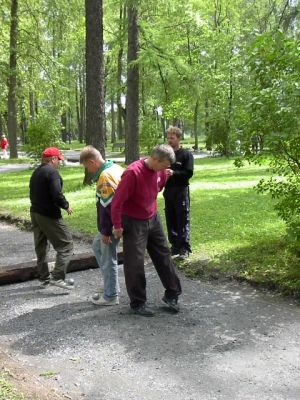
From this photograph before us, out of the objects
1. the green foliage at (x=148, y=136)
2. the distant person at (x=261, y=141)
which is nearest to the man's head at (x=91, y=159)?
the distant person at (x=261, y=141)

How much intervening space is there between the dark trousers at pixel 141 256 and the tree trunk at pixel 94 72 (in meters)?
9.85

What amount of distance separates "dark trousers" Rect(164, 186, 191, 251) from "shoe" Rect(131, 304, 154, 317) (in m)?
2.02

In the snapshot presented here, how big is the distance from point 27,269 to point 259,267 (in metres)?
3.12

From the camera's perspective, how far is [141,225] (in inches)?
202

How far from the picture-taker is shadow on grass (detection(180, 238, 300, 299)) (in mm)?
5996

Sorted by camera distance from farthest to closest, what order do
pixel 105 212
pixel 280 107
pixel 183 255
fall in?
pixel 183 255 < pixel 280 107 < pixel 105 212

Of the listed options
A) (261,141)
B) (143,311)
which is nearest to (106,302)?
(143,311)

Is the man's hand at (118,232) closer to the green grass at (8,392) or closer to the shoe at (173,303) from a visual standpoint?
the shoe at (173,303)

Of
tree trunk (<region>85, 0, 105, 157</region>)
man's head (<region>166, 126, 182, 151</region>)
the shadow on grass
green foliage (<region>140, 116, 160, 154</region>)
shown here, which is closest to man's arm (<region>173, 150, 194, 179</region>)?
man's head (<region>166, 126, 182, 151</region>)

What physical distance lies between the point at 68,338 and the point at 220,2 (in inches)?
1520

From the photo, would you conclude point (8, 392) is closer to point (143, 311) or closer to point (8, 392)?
point (8, 392)

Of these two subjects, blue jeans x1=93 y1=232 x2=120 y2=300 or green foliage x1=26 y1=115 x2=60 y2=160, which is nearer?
blue jeans x1=93 y1=232 x2=120 y2=300

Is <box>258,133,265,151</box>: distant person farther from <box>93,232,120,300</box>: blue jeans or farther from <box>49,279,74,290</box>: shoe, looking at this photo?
<box>49,279,74,290</box>: shoe

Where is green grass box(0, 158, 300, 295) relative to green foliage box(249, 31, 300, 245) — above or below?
below
